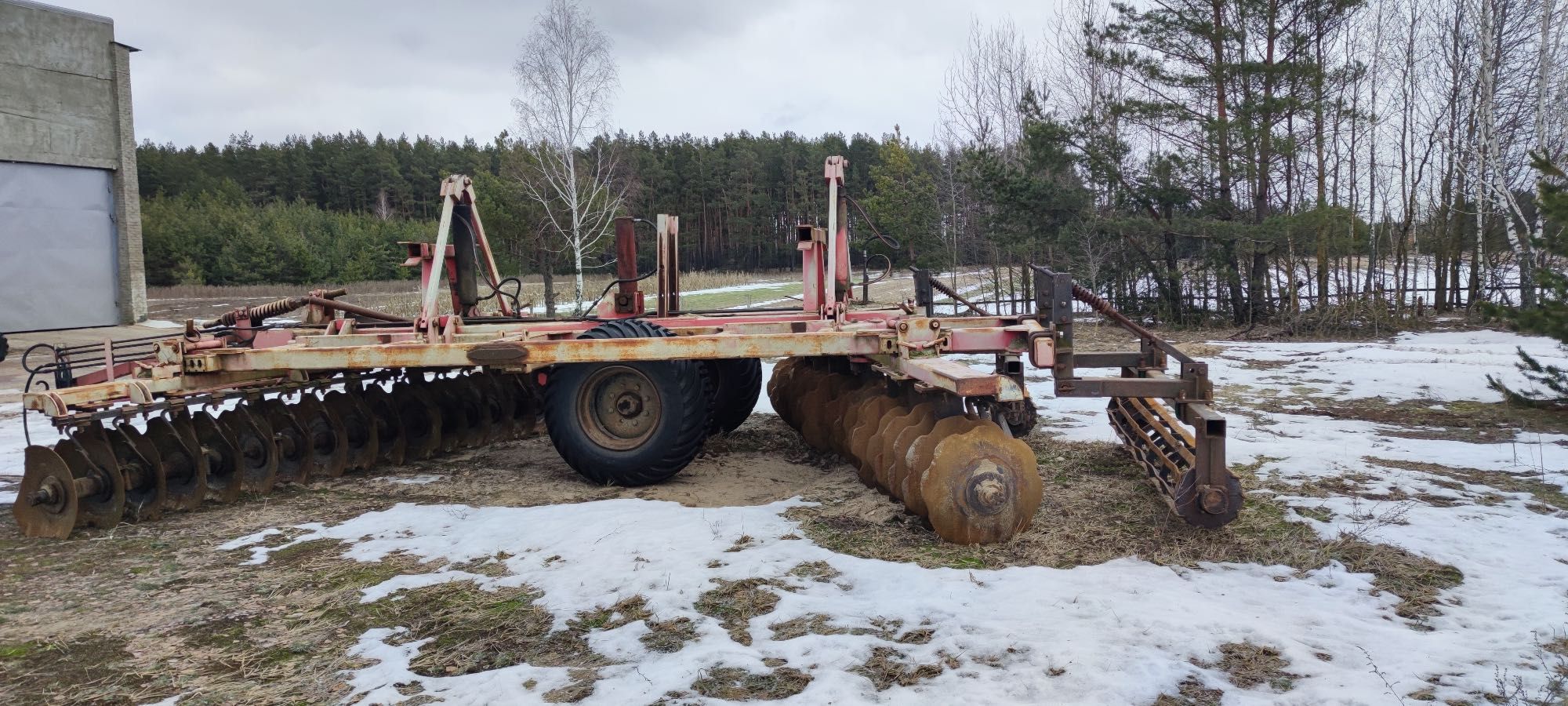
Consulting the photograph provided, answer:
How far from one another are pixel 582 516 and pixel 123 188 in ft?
66.3

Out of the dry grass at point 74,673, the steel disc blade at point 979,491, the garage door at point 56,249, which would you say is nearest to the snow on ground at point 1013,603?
the steel disc blade at point 979,491

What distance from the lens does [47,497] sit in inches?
194

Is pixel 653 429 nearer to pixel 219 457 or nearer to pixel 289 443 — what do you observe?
pixel 289 443

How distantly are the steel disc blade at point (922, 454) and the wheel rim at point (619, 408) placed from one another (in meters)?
1.76

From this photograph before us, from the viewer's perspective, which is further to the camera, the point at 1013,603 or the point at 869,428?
the point at 869,428

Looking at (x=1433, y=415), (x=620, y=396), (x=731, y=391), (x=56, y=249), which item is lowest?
(x=1433, y=415)

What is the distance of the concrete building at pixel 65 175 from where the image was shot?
18.2 meters

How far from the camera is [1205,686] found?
Answer: 9.36 ft

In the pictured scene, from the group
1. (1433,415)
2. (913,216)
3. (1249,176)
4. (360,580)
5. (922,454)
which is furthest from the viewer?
(913,216)

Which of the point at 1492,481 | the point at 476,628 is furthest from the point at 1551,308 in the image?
the point at 476,628

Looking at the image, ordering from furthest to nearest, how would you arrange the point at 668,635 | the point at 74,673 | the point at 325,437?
the point at 325,437
the point at 668,635
the point at 74,673

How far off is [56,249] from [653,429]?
19236 millimetres

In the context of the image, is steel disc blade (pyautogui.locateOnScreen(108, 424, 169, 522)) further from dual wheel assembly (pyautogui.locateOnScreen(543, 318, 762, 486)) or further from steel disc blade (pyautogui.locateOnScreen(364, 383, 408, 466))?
dual wheel assembly (pyautogui.locateOnScreen(543, 318, 762, 486))


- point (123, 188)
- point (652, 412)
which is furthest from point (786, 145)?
point (652, 412)
